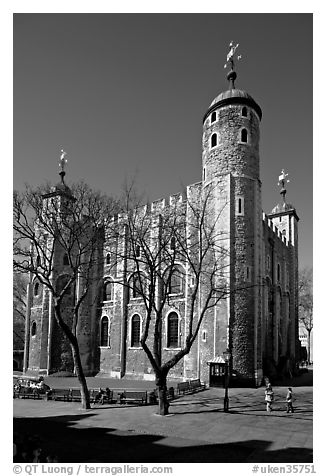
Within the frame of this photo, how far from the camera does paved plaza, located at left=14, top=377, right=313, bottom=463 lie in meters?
11.6

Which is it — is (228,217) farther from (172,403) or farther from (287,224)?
(287,224)

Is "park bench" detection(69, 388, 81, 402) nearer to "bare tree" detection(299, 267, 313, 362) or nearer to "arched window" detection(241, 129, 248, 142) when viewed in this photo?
"arched window" detection(241, 129, 248, 142)

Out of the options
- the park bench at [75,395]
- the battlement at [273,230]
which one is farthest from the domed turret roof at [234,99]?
the park bench at [75,395]

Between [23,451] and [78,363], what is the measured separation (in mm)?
10641

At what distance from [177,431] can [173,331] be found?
55.1ft

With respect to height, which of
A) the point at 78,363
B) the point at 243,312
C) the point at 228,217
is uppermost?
the point at 228,217

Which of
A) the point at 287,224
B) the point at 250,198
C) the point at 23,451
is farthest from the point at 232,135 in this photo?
the point at 23,451

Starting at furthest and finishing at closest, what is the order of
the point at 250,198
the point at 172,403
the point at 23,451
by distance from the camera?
the point at 250,198 < the point at 172,403 < the point at 23,451

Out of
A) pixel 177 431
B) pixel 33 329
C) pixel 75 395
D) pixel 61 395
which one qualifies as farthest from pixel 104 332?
pixel 177 431

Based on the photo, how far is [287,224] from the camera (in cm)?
4469

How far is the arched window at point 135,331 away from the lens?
34062 millimetres

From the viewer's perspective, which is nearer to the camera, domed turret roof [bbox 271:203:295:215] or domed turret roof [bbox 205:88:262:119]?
domed turret roof [bbox 205:88:262:119]

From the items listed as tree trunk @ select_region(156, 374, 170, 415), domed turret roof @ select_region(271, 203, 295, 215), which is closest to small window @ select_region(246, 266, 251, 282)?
tree trunk @ select_region(156, 374, 170, 415)

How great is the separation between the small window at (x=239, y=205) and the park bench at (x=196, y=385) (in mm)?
11932
